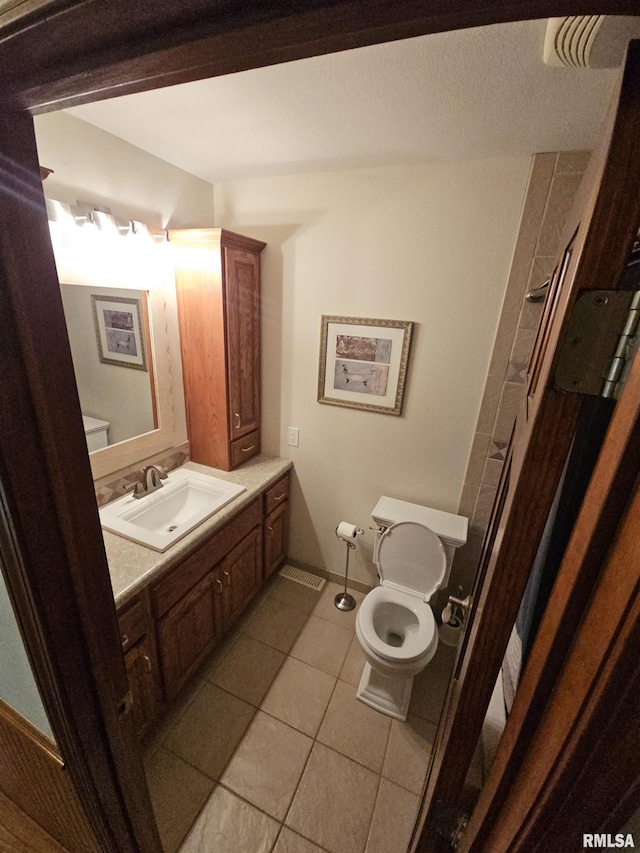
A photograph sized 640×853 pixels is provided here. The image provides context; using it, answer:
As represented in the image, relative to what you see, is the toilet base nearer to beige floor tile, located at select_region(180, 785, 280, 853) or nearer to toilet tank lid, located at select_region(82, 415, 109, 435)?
beige floor tile, located at select_region(180, 785, 280, 853)

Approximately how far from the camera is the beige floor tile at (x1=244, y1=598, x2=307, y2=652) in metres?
1.92

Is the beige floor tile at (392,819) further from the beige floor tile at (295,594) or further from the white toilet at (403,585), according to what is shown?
the beige floor tile at (295,594)

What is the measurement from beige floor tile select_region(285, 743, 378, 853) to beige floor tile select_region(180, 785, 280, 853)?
0.30 ft

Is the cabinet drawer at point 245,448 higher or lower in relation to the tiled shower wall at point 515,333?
lower

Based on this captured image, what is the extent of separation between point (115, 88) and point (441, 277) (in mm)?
1523

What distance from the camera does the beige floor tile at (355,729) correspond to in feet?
4.77

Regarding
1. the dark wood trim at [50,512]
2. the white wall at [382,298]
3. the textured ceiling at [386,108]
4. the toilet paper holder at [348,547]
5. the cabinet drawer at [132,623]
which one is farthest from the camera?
Result: the toilet paper holder at [348,547]

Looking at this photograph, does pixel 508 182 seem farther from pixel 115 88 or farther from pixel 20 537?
pixel 20 537

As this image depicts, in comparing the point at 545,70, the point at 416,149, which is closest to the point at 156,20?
the point at 545,70

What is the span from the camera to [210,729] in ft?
4.96

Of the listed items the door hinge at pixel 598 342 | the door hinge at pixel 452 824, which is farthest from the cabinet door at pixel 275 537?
the door hinge at pixel 598 342

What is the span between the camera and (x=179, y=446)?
2.05 metres

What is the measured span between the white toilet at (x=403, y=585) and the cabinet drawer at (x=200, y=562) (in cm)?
73

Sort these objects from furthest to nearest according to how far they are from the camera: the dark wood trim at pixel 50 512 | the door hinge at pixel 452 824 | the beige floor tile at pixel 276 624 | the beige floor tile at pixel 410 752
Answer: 1. the beige floor tile at pixel 276 624
2. the beige floor tile at pixel 410 752
3. the door hinge at pixel 452 824
4. the dark wood trim at pixel 50 512
